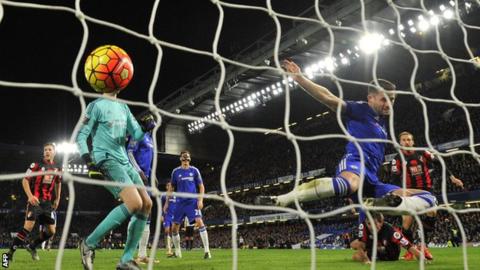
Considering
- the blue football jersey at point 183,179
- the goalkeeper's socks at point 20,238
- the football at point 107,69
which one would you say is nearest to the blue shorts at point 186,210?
the blue football jersey at point 183,179

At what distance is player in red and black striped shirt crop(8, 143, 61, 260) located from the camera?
7.39 meters

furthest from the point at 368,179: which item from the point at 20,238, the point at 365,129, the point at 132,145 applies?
the point at 20,238

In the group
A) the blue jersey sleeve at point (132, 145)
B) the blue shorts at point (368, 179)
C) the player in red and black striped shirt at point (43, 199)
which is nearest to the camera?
the blue shorts at point (368, 179)

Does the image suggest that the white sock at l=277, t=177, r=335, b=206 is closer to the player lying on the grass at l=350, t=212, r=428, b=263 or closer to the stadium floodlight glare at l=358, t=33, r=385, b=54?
the stadium floodlight glare at l=358, t=33, r=385, b=54

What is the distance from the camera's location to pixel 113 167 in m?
3.94

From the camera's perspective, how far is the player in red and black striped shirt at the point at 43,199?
739cm

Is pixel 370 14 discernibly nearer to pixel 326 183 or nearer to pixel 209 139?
pixel 326 183

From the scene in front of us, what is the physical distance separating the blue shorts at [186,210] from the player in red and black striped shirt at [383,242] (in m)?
3.55

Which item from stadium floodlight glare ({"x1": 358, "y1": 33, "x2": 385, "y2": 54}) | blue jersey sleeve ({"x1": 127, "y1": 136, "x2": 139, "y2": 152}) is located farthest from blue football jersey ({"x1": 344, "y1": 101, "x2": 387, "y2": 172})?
blue jersey sleeve ({"x1": 127, "y1": 136, "x2": 139, "y2": 152})

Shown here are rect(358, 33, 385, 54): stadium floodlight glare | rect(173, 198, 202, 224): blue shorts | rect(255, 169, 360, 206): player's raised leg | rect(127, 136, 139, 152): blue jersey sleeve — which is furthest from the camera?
rect(173, 198, 202, 224): blue shorts

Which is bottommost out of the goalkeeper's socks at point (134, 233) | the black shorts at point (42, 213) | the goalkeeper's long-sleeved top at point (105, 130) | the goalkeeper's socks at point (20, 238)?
the goalkeeper's socks at point (20, 238)

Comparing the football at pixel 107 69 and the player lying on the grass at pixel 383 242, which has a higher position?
the football at pixel 107 69

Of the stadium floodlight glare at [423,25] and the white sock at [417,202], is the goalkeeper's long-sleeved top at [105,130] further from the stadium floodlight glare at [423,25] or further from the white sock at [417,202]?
the stadium floodlight glare at [423,25]

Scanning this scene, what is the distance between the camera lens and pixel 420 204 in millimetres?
3719
